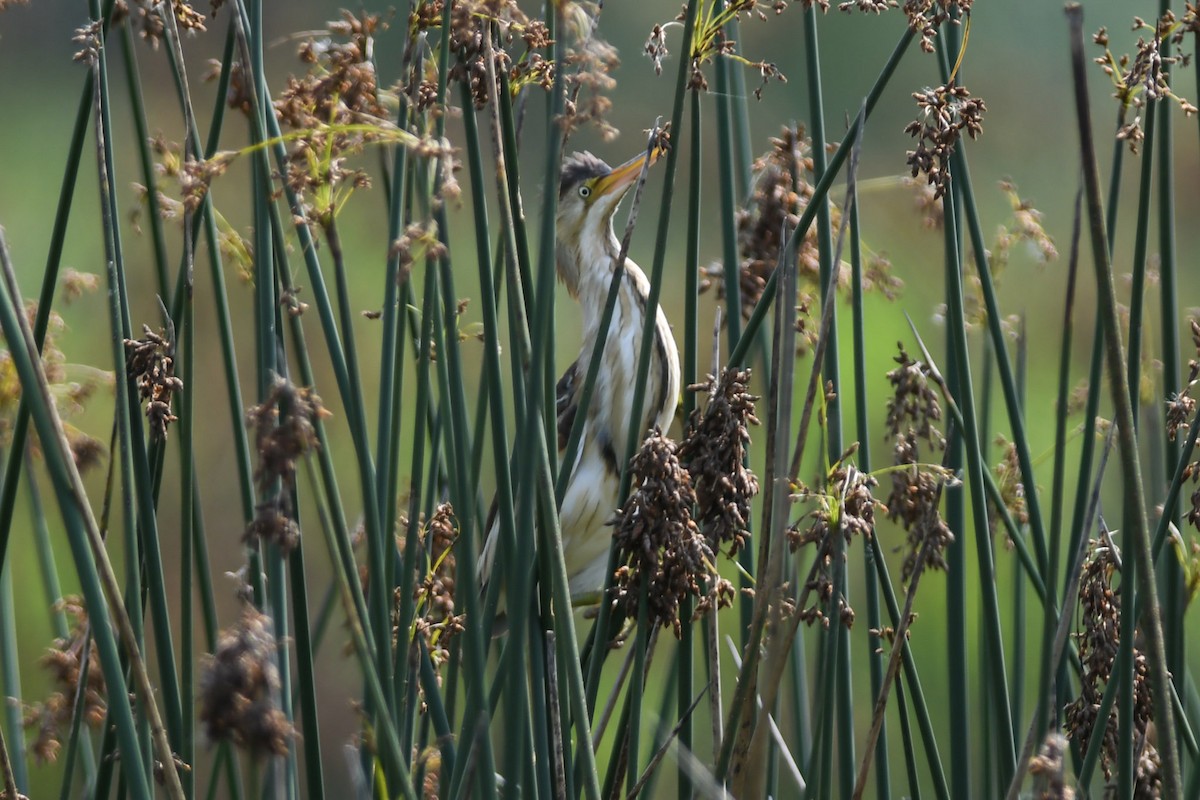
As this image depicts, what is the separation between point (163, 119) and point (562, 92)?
3488 millimetres

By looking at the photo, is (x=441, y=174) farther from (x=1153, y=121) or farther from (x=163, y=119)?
(x=163, y=119)

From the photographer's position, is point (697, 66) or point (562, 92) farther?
point (697, 66)

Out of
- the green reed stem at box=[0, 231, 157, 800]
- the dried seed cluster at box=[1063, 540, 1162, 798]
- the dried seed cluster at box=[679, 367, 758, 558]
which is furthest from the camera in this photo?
the dried seed cluster at box=[1063, 540, 1162, 798]

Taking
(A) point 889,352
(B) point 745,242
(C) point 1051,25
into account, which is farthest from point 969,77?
(B) point 745,242

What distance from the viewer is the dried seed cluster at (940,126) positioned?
88 cm

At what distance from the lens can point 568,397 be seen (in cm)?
196

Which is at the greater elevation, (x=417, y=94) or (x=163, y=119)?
(x=163, y=119)

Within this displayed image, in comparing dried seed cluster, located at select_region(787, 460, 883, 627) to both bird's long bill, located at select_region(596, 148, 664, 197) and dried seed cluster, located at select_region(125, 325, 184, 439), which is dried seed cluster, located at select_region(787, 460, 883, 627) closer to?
dried seed cluster, located at select_region(125, 325, 184, 439)

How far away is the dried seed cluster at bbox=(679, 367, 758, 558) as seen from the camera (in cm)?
89

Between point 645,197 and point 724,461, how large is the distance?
3278 mm

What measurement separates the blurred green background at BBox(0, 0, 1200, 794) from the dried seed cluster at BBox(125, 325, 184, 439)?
2103 millimetres

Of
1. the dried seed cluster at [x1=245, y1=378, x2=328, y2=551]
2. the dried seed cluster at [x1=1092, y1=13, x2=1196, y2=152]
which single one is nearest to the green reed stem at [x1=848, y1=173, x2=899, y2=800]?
the dried seed cluster at [x1=1092, y1=13, x2=1196, y2=152]

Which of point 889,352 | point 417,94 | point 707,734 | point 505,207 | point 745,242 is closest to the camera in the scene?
point 505,207

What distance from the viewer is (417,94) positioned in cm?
86
